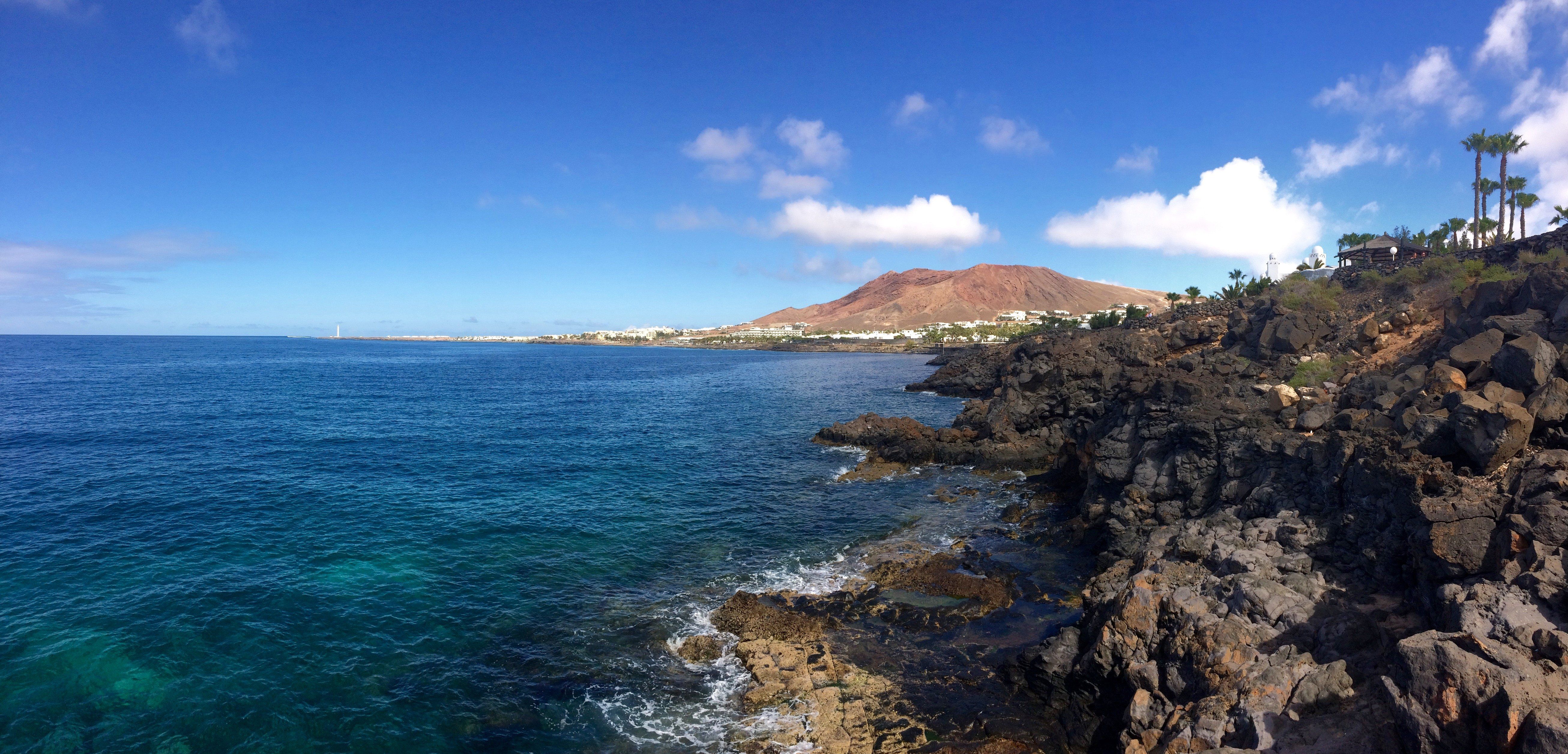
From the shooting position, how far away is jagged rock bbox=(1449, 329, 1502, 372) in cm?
1873

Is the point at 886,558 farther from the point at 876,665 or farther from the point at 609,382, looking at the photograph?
the point at 609,382

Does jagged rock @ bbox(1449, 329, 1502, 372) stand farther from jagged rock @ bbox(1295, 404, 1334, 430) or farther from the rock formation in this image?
jagged rock @ bbox(1295, 404, 1334, 430)

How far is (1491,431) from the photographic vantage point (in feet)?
48.0

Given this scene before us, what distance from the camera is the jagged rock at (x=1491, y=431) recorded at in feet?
47.2

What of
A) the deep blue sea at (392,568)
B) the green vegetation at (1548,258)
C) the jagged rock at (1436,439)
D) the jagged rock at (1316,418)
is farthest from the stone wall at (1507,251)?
the deep blue sea at (392,568)

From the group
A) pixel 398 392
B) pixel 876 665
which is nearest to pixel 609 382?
pixel 398 392

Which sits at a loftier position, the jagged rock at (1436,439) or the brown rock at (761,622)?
the jagged rock at (1436,439)

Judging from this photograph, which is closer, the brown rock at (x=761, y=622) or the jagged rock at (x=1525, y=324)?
the brown rock at (x=761, y=622)

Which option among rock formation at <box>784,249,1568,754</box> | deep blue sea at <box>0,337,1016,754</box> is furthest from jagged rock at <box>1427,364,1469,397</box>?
deep blue sea at <box>0,337,1016,754</box>

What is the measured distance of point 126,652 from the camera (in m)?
17.8

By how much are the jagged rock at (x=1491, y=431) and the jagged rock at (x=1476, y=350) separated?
481 centimetres

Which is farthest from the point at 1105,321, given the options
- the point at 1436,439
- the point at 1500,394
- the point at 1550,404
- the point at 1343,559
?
the point at 1343,559

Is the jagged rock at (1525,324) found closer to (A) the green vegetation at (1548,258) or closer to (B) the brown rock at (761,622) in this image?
(A) the green vegetation at (1548,258)

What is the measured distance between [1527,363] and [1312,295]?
33494mm
